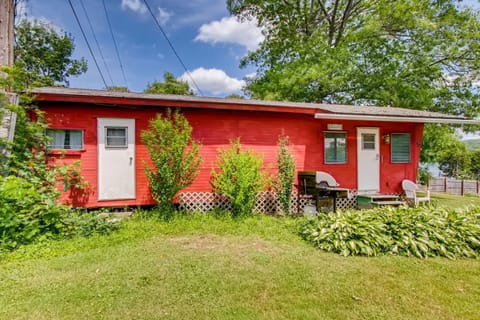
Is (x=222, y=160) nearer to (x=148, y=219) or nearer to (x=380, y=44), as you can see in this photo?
(x=148, y=219)

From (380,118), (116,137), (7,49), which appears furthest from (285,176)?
(7,49)

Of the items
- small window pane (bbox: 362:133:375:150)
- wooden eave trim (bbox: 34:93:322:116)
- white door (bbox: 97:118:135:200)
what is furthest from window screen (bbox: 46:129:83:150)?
small window pane (bbox: 362:133:375:150)

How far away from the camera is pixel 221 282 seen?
2914mm

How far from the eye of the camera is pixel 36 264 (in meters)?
3.32

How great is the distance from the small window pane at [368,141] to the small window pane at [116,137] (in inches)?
258

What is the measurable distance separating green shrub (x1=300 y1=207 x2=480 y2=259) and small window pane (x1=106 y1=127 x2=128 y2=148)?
4458 mm

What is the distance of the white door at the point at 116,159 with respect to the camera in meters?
5.73

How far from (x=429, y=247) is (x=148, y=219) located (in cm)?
504

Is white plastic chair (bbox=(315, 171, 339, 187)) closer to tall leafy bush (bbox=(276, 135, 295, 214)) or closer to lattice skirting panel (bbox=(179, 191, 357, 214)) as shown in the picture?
lattice skirting panel (bbox=(179, 191, 357, 214))

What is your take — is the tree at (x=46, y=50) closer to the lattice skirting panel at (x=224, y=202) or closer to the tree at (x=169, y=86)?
the tree at (x=169, y=86)

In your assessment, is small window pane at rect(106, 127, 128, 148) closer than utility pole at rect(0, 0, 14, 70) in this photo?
No

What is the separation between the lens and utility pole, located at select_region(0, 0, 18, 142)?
4.68 m

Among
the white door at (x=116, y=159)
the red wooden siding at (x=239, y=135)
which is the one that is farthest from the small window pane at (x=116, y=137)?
the red wooden siding at (x=239, y=135)

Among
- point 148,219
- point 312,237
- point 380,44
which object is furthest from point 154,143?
point 380,44
